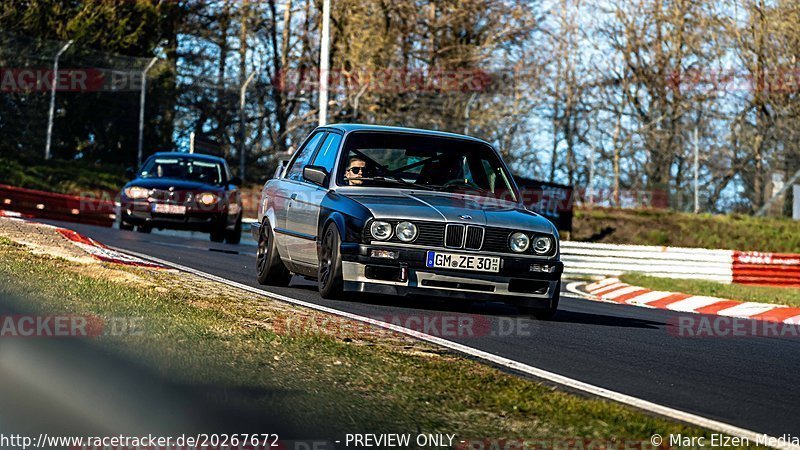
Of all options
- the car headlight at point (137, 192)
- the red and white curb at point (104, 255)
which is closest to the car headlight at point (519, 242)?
the red and white curb at point (104, 255)

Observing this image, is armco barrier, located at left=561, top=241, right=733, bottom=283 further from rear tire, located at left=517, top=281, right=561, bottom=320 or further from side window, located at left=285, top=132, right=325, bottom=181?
rear tire, located at left=517, top=281, right=561, bottom=320

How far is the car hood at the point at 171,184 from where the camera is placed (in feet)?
68.6

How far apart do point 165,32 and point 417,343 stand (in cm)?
3557

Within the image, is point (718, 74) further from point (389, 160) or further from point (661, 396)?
point (661, 396)

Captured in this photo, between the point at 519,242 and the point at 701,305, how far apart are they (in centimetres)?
785

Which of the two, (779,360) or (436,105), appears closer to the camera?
(779,360)

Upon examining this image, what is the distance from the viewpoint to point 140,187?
68.9ft

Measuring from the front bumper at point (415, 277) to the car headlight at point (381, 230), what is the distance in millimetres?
86

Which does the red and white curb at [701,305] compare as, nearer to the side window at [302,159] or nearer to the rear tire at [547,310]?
the rear tire at [547,310]

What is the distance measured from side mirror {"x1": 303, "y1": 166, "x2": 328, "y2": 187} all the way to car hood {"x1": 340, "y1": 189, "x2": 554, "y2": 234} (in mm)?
267

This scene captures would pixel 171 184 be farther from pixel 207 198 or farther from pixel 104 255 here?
pixel 104 255

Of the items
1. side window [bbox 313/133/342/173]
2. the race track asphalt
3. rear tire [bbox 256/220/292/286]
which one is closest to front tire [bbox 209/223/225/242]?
the race track asphalt

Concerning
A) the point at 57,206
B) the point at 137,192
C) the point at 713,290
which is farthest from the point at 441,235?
the point at 57,206

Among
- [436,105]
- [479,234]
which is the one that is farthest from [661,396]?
[436,105]
